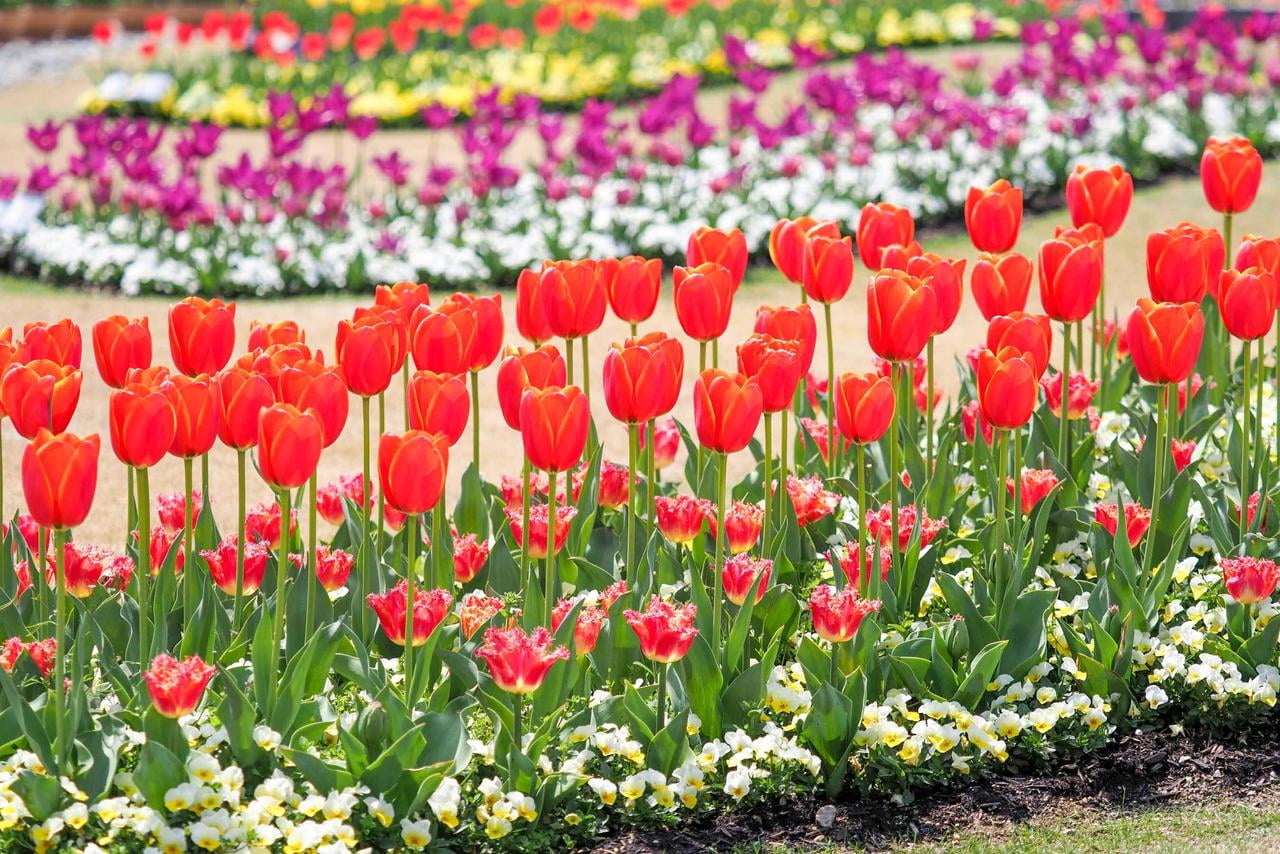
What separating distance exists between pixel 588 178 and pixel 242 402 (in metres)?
7.46

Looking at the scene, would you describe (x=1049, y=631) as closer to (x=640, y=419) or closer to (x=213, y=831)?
(x=640, y=419)

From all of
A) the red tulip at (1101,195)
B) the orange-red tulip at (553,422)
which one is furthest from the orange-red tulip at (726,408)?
the red tulip at (1101,195)

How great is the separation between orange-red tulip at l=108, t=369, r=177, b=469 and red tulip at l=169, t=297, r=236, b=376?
0.58 meters

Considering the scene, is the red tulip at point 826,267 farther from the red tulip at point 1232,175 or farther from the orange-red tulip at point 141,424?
the orange-red tulip at point 141,424

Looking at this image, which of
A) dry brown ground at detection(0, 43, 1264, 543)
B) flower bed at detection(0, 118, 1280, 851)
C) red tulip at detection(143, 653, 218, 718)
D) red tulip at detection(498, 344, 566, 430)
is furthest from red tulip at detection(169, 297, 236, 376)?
dry brown ground at detection(0, 43, 1264, 543)

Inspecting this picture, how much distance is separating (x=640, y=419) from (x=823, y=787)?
2.92 ft

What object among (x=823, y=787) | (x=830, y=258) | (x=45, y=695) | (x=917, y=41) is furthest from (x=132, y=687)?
(x=917, y=41)

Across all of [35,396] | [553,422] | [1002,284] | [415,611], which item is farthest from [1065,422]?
[35,396]

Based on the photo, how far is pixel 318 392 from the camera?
3355 millimetres

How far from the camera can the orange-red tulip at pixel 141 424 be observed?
3.12 meters

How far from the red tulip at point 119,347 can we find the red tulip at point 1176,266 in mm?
2457

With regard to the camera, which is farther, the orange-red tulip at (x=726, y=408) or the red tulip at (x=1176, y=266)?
the red tulip at (x=1176, y=266)

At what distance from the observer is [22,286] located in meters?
9.73

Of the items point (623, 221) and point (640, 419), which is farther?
point (623, 221)
